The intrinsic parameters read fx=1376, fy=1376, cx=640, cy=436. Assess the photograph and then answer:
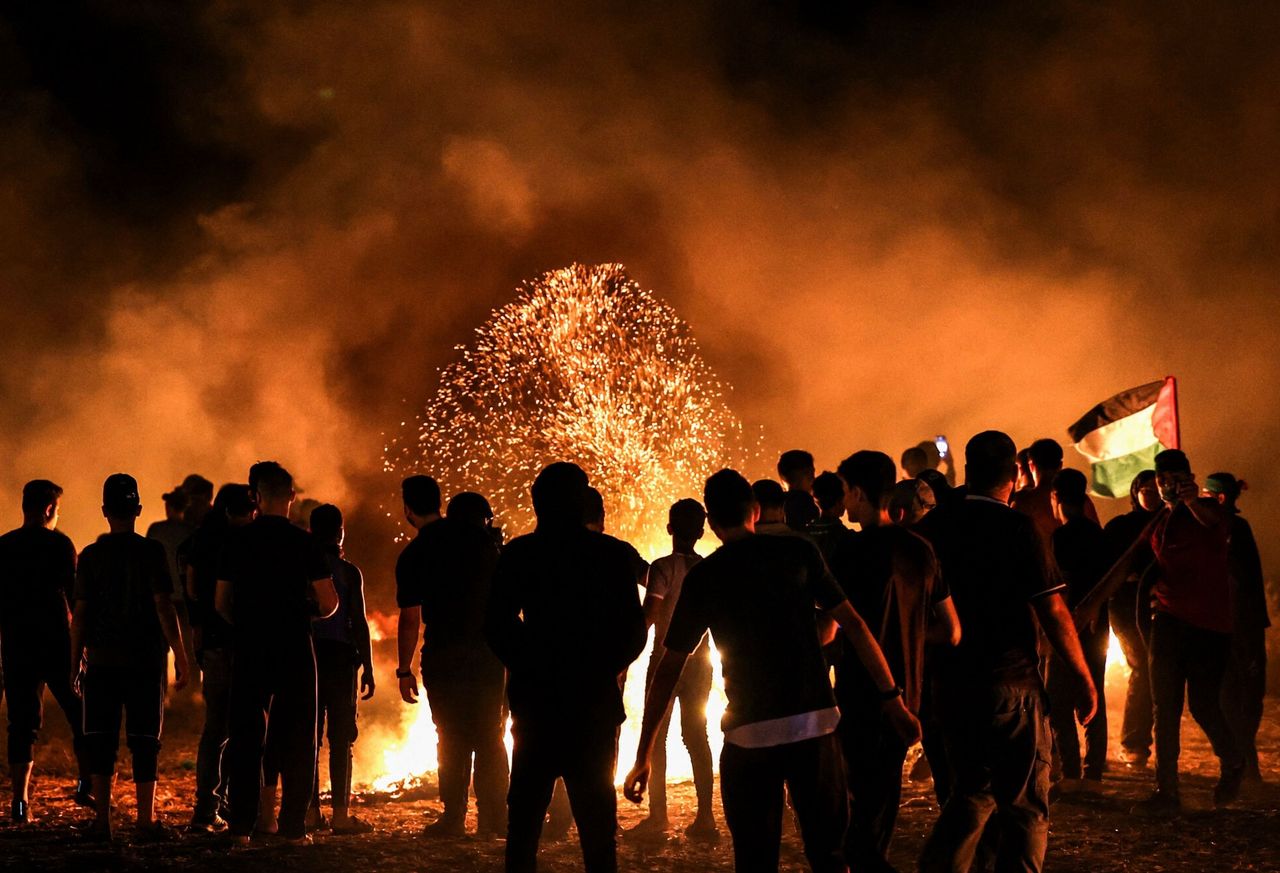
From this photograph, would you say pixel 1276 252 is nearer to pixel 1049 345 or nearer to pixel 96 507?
pixel 1049 345

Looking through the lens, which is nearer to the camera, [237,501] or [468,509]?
[237,501]

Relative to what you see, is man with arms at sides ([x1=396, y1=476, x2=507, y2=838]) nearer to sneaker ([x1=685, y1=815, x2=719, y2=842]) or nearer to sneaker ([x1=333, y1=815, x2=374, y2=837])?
sneaker ([x1=333, y1=815, x2=374, y2=837])

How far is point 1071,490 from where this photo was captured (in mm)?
8336

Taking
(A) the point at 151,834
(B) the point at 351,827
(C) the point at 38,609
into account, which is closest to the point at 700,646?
(B) the point at 351,827

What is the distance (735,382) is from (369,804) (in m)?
15.0

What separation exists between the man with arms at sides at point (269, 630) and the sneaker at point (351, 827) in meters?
0.70

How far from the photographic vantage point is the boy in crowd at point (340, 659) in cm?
765

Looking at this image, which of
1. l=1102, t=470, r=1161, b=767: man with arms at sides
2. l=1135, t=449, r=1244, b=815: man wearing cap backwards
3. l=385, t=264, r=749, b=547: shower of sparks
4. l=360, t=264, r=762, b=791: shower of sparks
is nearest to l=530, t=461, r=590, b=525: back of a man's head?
l=1135, t=449, r=1244, b=815: man wearing cap backwards

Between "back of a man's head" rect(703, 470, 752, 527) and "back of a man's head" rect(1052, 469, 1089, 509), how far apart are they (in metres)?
3.98

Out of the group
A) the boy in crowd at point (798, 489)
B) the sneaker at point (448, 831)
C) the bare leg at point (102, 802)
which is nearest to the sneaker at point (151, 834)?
the bare leg at point (102, 802)

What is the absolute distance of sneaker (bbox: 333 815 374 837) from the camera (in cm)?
763

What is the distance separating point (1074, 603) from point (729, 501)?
4.13 metres

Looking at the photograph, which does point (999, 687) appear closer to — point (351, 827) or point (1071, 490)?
point (1071, 490)

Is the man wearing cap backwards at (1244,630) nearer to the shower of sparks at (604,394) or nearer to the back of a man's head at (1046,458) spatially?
the back of a man's head at (1046,458)
